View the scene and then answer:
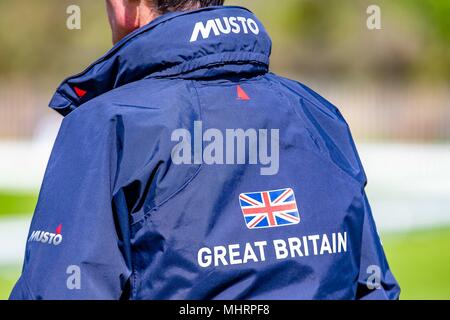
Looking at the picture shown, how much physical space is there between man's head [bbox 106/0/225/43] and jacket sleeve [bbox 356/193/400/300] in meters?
0.67

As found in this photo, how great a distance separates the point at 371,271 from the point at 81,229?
0.75 m

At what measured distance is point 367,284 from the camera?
84.7 inches

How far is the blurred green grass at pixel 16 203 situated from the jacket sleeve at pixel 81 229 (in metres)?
10.8

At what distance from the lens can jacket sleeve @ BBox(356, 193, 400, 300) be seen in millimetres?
2152

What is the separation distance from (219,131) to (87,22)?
30025 mm

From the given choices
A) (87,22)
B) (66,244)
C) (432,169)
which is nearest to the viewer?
(66,244)

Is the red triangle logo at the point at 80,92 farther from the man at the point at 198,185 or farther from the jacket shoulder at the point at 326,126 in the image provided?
the jacket shoulder at the point at 326,126

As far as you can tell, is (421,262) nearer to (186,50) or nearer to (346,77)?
(186,50)

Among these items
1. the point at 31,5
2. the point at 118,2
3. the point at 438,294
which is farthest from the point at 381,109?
the point at 118,2

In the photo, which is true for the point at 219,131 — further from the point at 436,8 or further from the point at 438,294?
the point at 436,8

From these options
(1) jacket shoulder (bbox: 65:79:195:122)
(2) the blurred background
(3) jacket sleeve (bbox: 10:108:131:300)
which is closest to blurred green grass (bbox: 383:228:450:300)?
(2) the blurred background

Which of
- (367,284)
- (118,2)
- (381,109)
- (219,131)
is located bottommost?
(381,109)

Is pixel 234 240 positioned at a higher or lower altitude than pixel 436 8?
higher

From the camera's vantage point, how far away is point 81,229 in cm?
A: 187
